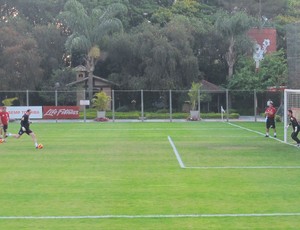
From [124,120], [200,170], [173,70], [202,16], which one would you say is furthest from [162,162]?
[202,16]

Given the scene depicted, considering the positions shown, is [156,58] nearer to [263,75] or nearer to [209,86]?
[209,86]

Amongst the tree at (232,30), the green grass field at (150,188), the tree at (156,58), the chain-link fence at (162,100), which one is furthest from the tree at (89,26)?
the green grass field at (150,188)

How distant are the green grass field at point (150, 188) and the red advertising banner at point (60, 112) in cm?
2728

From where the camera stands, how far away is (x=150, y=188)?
13766 mm

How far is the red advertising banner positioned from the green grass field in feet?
89.5

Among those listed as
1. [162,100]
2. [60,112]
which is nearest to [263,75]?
[162,100]

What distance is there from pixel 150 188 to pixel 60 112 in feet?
128

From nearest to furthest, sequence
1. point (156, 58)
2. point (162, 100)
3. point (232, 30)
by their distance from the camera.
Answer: point (156, 58)
point (162, 100)
point (232, 30)

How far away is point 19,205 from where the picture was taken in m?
11.8

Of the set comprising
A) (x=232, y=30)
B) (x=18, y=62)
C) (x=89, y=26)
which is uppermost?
(x=89, y=26)

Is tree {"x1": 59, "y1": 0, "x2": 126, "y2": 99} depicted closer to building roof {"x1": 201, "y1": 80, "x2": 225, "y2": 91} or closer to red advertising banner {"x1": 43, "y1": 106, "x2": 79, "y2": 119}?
red advertising banner {"x1": 43, "y1": 106, "x2": 79, "y2": 119}

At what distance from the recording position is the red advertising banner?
51.8m

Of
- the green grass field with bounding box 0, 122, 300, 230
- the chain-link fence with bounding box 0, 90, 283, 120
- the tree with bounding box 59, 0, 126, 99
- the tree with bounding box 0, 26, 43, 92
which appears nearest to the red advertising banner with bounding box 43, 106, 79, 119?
the chain-link fence with bounding box 0, 90, 283, 120

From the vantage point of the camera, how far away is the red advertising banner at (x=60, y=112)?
170 feet
